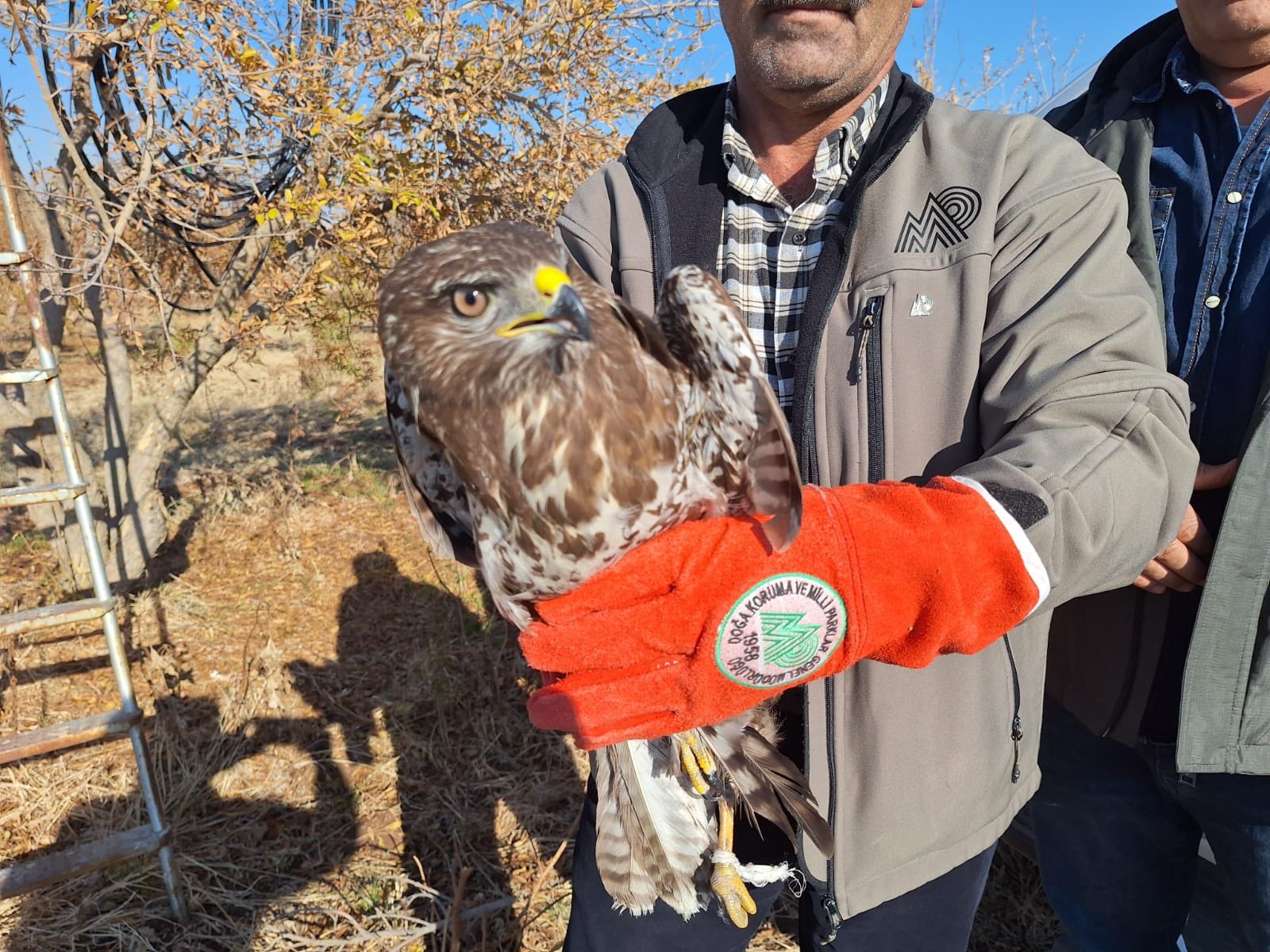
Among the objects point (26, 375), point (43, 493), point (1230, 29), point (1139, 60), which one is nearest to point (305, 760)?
point (43, 493)

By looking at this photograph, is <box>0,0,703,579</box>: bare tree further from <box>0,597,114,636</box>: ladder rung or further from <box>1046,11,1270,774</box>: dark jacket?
<box>1046,11,1270,774</box>: dark jacket

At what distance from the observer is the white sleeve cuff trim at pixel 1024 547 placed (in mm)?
1358

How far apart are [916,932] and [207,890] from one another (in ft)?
11.5

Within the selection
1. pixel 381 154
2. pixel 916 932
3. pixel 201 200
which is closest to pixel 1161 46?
pixel 916 932

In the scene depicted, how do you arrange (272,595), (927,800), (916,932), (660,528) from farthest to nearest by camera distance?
(272,595)
(916,932)
(927,800)
(660,528)

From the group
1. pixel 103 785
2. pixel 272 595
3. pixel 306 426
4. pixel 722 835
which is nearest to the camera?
pixel 722 835

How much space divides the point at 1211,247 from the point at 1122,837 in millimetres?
1772

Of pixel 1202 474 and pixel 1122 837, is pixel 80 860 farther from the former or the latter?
pixel 1202 474

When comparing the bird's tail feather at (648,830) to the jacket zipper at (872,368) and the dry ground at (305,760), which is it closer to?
the dry ground at (305,760)

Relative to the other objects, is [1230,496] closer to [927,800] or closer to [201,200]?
[927,800]

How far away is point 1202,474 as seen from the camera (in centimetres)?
183

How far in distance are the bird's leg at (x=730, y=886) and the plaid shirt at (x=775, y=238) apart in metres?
1.35

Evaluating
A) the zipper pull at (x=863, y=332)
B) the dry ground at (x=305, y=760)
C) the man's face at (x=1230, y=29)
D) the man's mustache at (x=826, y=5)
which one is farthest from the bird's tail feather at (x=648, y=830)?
the man's face at (x=1230, y=29)

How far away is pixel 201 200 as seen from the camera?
441 centimetres
